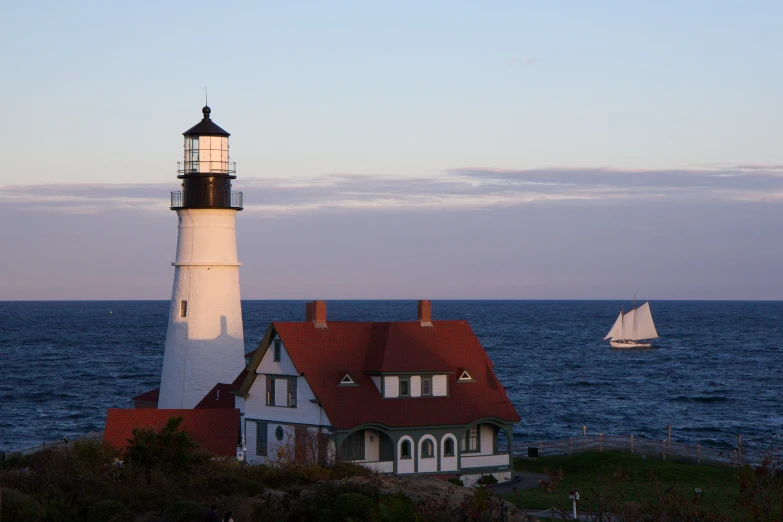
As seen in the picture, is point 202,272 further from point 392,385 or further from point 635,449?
point 635,449

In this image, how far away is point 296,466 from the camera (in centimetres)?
2875

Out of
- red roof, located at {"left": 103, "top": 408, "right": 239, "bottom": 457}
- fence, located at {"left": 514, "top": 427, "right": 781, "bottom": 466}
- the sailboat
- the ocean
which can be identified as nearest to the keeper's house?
red roof, located at {"left": 103, "top": 408, "right": 239, "bottom": 457}

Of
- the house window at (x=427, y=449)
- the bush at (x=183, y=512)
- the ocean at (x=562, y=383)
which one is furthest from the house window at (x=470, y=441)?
the bush at (x=183, y=512)

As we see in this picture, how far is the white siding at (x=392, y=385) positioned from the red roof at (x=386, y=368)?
0.81ft

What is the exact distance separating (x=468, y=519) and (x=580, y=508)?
8.94 m

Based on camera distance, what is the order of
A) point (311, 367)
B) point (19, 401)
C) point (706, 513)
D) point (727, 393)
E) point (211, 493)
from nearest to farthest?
point (706, 513) → point (211, 493) → point (311, 367) → point (19, 401) → point (727, 393)

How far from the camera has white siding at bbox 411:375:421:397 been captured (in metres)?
36.9

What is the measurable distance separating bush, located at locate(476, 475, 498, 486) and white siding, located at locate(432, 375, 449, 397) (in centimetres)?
318

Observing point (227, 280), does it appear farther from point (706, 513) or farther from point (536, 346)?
point (536, 346)

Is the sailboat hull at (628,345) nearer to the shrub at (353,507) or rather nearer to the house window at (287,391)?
the house window at (287,391)

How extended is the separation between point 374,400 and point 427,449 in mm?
2501

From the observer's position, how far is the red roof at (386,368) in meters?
35.9

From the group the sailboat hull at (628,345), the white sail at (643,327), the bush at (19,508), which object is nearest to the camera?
the bush at (19,508)

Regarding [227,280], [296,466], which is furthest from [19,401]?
[296,466]
